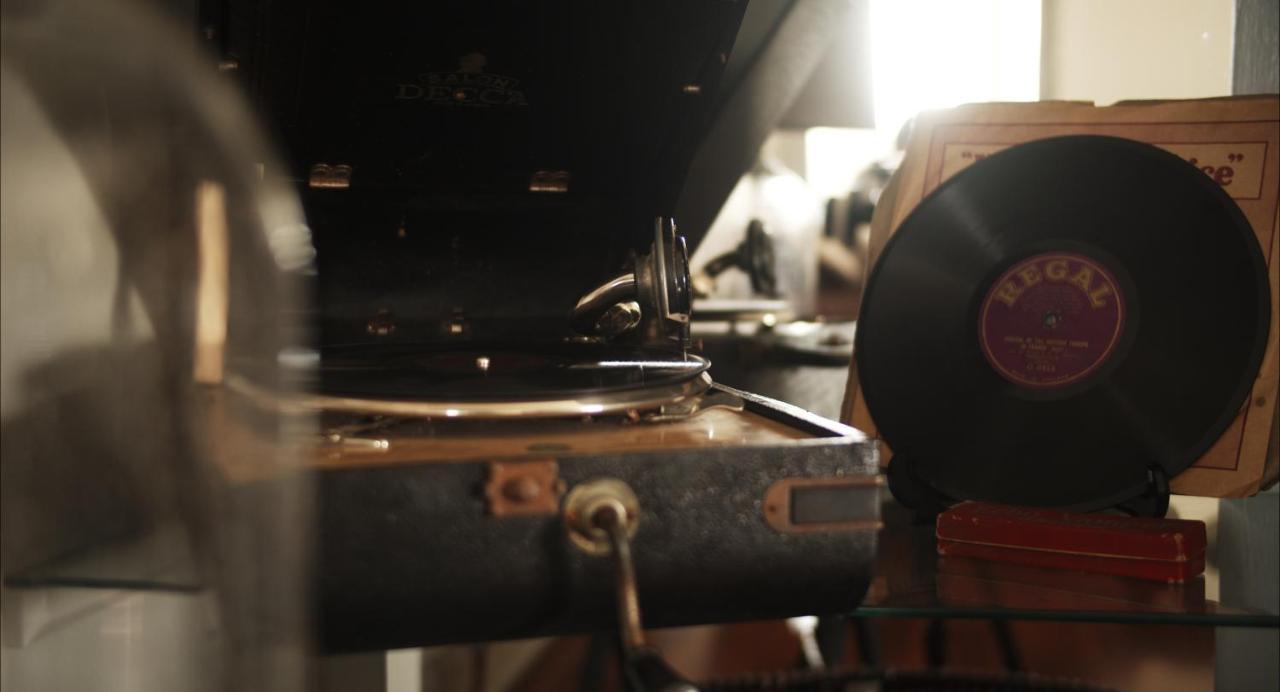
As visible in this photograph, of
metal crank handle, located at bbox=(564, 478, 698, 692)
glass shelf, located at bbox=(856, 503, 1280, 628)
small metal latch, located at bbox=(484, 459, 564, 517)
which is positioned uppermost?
small metal latch, located at bbox=(484, 459, 564, 517)

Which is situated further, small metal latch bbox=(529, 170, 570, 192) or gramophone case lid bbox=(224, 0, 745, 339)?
small metal latch bbox=(529, 170, 570, 192)

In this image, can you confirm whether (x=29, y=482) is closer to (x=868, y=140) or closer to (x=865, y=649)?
(x=865, y=649)

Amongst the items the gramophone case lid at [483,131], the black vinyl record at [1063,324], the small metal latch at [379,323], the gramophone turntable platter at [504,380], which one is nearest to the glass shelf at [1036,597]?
the black vinyl record at [1063,324]

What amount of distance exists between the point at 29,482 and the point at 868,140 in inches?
114

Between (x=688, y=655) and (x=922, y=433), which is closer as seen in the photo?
(x=922, y=433)

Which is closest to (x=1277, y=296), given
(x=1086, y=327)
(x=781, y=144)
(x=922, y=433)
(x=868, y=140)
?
(x=1086, y=327)

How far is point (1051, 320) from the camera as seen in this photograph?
101 centimetres

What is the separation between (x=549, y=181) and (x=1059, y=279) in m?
0.51

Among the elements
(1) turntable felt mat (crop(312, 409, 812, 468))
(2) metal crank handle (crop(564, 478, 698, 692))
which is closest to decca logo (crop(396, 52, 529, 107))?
(1) turntable felt mat (crop(312, 409, 812, 468))

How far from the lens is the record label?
100cm

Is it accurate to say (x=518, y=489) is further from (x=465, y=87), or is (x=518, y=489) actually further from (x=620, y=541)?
(x=465, y=87)

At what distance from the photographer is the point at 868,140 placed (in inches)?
126

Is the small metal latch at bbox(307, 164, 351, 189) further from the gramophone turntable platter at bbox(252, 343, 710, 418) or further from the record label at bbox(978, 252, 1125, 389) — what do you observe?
the record label at bbox(978, 252, 1125, 389)

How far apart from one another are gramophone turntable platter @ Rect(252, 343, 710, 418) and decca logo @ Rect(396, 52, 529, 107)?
9.2 inches
